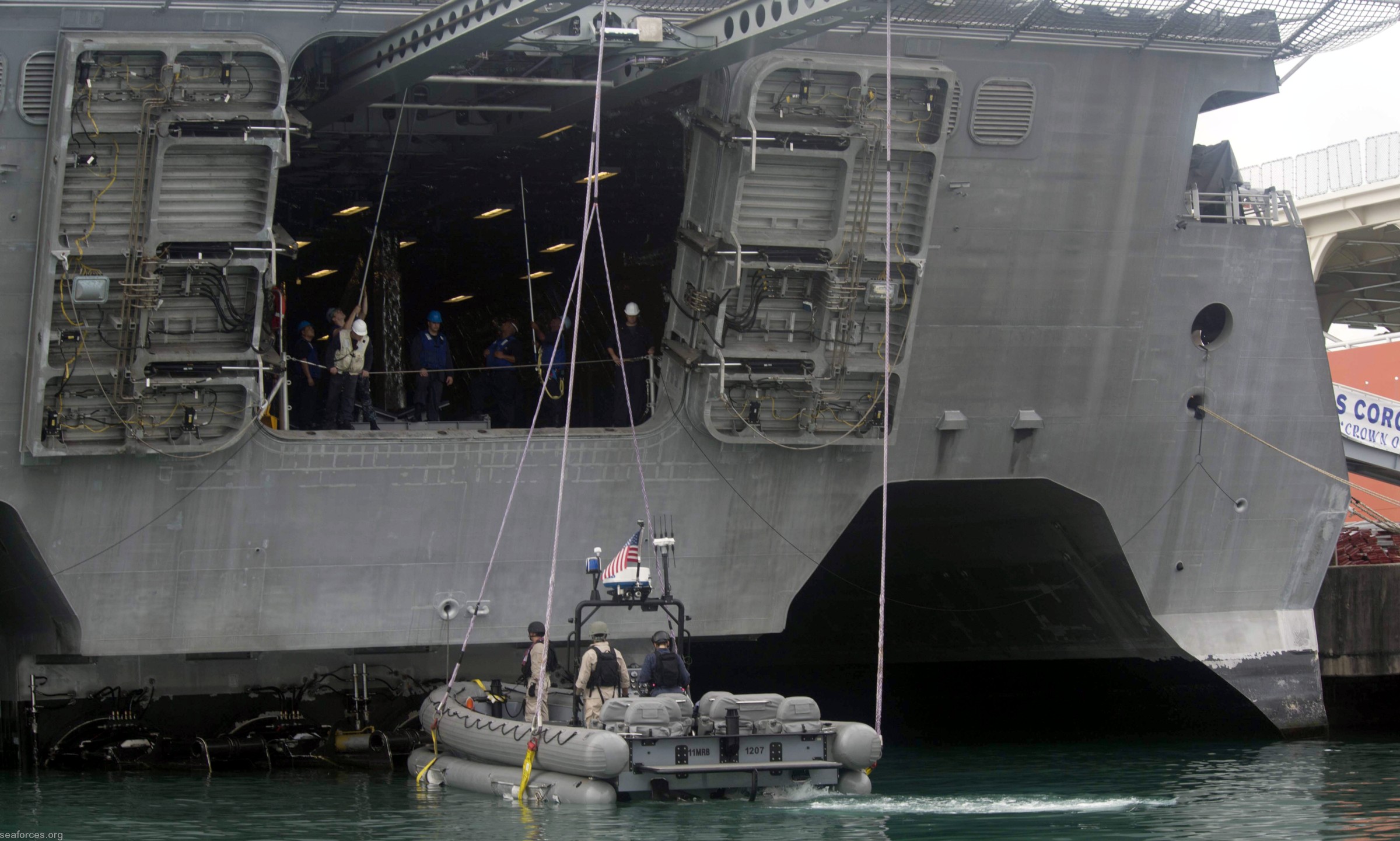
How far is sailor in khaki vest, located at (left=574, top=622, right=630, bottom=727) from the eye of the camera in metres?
16.5

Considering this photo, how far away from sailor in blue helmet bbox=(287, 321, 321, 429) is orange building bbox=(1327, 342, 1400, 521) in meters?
34.1

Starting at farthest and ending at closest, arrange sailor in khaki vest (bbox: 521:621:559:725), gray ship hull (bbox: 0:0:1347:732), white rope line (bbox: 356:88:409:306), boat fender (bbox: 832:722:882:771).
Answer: white rope line (bbox: 356:88:409:306)
gray ship hull (bbox: 0:0:1347:732)
sailor in khaki vest (bbox: 521:621:559:725)
boat fender (bbox: 832:722:882:771)

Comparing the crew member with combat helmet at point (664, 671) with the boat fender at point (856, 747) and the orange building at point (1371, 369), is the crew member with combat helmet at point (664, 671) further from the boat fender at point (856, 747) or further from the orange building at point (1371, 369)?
the orange building at point (1371, 369)

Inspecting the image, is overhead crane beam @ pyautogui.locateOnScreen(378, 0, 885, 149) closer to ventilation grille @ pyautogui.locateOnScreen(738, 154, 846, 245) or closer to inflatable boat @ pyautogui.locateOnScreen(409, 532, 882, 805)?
ventilation grille @ pyautogui.locateOnScreen(738, 154, 846, 245)

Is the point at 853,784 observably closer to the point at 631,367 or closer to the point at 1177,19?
the point at 631,367

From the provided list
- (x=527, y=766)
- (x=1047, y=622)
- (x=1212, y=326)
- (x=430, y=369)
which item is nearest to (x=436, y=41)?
(x=430, y=369)

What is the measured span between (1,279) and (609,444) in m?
6.82

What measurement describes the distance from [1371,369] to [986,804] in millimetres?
38034

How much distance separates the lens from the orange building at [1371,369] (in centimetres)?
4800

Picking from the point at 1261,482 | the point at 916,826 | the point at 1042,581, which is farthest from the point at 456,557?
the point at 1261,482

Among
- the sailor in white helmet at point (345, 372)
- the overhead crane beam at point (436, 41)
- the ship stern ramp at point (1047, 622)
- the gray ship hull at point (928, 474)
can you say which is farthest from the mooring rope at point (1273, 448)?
the sailor in white helmet at point (345, 372)

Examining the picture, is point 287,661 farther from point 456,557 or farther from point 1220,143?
point 1220,143

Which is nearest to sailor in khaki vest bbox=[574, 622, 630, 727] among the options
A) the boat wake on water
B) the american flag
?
the american flag

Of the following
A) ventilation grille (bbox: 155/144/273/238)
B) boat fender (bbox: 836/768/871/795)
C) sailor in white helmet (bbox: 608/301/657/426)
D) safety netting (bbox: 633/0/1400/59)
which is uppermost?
safety netting (bbox: 633/0/1400/59)
